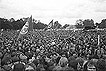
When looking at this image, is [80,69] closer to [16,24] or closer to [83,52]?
[83,52]

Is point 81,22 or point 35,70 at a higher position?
point 81,22

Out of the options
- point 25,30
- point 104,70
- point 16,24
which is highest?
point 16,24

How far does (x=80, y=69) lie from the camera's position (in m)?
7.69

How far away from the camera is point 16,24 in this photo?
87.7 m

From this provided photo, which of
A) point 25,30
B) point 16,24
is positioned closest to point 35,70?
point 25,30

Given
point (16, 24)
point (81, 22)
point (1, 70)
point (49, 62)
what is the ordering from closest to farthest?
1. point (1, 70)
2. point (49, 62)
3. point (16, 24)
4. point (81, 22)

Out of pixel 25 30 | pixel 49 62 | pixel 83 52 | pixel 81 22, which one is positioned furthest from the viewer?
pixel 81 22

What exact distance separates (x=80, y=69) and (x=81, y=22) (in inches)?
5468

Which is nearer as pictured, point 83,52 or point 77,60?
point 77,60

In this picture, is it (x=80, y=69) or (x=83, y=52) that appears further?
(x=83, y=52)

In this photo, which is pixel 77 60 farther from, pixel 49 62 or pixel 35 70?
pixel 35 70

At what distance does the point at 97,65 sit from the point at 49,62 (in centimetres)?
195

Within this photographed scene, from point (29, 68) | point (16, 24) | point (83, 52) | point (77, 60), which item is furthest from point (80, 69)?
point (16, 24)

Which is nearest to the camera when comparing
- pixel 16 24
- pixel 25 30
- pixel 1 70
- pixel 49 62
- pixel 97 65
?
pixel 1 70
